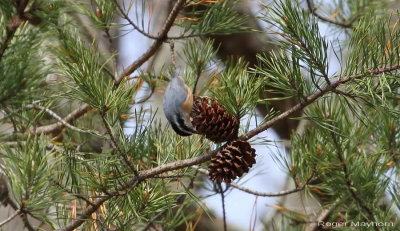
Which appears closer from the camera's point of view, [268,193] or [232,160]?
[232,160]

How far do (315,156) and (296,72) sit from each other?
0.84 ft

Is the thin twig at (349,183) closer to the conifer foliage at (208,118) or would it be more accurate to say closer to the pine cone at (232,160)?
the conifer foliage at (208,118)

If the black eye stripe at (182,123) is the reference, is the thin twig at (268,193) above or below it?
below

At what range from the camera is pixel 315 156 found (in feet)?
2.98

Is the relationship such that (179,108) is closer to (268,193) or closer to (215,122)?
(215,122)

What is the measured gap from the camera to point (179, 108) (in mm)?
718

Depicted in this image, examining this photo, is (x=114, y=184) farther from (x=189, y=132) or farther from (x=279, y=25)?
(x=279, y=25)

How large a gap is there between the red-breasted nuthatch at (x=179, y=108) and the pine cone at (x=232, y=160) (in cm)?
5

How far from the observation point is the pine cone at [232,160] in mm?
706

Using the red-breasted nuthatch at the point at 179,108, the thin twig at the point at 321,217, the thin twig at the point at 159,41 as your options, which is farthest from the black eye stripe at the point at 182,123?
the thin twig at the point at 321,217

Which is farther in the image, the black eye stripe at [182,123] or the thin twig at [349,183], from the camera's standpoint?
the thin twig at [349,183]

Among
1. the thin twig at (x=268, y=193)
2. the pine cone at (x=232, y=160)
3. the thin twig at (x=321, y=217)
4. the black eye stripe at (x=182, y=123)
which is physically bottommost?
the thin twig at (x=321, y=217)

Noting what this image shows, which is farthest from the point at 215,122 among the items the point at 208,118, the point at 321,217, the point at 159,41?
the point at 321,217

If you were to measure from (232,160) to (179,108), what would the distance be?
9 cm
